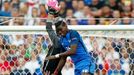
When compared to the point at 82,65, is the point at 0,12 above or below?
below

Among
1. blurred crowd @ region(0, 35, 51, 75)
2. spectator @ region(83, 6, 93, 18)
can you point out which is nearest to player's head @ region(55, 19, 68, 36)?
blurred crowd @ region(0, 35, 51, 75)

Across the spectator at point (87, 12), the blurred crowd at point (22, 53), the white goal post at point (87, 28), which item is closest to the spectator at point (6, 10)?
the spectator at point (87, 12)

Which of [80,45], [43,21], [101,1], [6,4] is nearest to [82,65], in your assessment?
[80,45]

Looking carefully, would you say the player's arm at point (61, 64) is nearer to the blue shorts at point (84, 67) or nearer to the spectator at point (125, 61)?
the blue shorts at point (84, 67)

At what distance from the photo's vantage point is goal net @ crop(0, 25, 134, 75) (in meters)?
8.34

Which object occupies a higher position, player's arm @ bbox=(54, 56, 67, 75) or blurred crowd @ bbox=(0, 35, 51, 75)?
player's arm @ bbox=(54, 56, 67, 75)

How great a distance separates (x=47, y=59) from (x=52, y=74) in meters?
0.24

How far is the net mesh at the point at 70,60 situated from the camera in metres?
8.36

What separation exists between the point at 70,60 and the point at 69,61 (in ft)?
0.09

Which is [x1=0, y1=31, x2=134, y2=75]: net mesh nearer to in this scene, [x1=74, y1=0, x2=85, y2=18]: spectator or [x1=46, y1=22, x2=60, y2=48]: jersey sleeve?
[x1=46, y1=22, x2=60, y2=48]: jersey sleeve

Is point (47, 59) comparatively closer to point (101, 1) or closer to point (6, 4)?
point (101, 1)

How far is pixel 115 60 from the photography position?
838 cm

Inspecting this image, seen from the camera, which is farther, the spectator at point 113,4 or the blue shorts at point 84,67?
the spectator at point 113,4

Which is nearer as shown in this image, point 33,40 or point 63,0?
point 33,40
